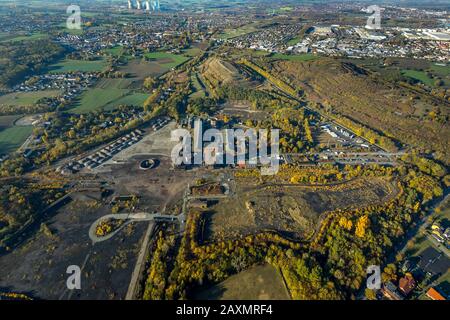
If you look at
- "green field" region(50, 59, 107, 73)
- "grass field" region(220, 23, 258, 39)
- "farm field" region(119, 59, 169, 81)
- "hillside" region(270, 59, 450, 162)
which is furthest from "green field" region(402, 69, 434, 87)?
"green field" region(50, 59, 107, 73)

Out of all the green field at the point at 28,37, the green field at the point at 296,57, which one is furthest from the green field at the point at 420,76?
the green field at the point at 28,37

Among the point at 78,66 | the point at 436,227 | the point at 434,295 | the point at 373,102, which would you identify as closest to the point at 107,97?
the point at 78,66

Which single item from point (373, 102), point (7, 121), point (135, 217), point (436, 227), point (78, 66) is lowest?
point (436, 227)

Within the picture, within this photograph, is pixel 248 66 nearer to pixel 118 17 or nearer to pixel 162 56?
pixel 162 56

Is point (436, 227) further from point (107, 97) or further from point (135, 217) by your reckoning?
point (107, 97)

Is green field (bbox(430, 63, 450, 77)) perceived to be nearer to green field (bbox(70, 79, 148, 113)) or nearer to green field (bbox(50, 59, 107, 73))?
green field (bbox(70, 79, 148, 113))

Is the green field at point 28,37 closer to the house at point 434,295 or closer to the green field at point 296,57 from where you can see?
the green field at point 296,57
